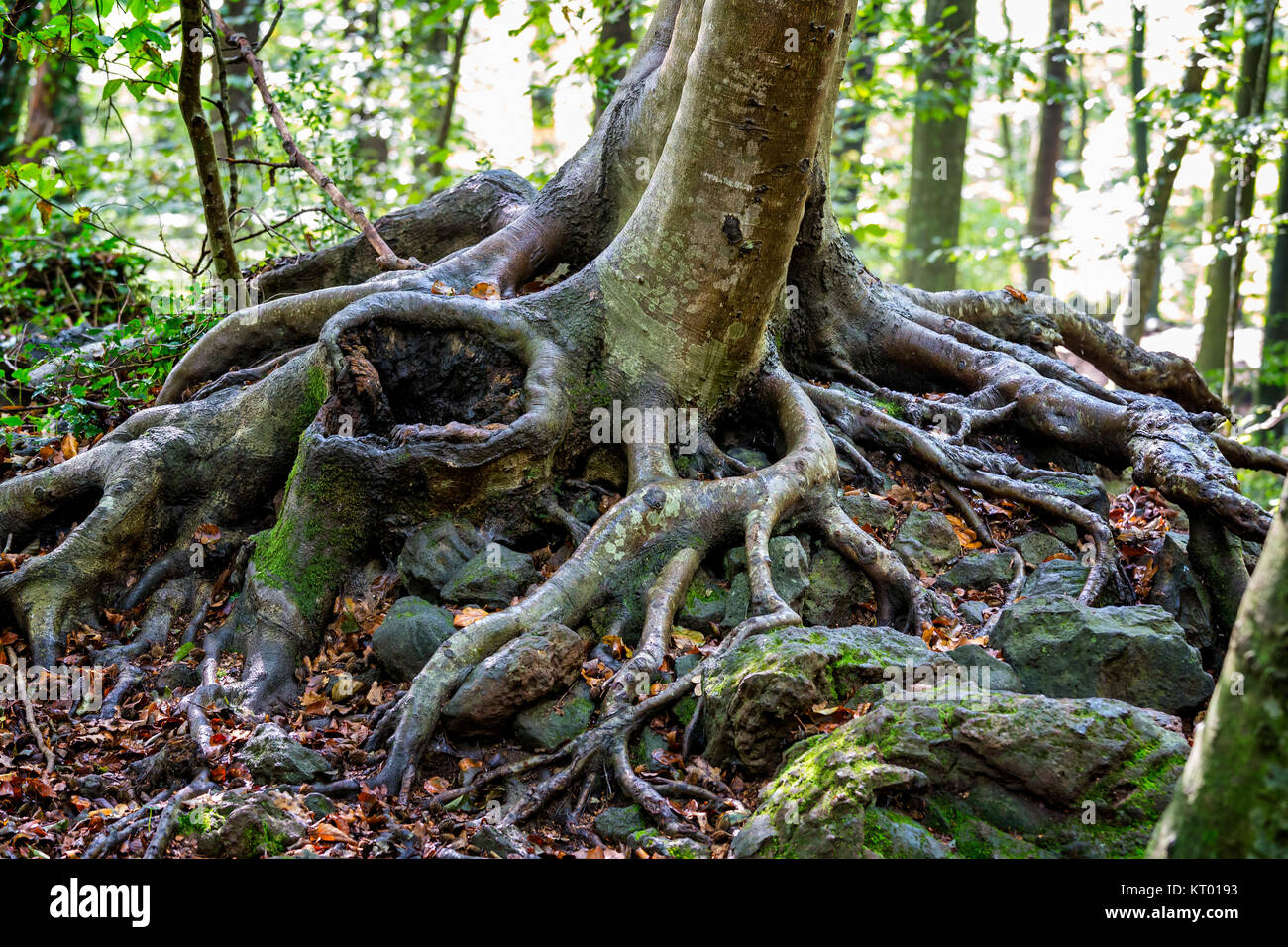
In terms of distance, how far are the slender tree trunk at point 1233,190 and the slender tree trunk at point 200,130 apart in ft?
34.5

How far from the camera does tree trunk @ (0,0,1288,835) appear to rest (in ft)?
16.0

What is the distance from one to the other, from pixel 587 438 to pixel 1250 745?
4.13 metres

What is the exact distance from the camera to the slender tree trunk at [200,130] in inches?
256

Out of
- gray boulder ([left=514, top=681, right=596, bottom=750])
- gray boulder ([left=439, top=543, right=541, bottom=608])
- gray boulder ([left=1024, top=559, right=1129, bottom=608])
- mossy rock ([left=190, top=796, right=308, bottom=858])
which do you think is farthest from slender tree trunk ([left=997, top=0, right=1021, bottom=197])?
mossy rock ([left=190, top=796, right=308, bottom=858])

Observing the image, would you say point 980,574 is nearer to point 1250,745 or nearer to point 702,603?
point 702,603

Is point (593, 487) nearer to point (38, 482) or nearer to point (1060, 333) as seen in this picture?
point (38, 482)

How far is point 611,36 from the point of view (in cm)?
1401

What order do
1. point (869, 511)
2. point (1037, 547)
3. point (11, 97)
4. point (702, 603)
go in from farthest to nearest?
point (11, 97)
point (869, 511)
point (1037, 547)
point (702, 603)

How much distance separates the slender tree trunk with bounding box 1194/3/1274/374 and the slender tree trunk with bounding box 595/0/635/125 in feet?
23.2

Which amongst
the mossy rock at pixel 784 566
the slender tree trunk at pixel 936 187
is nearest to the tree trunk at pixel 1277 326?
the slender tree trunk at pixel 936 187

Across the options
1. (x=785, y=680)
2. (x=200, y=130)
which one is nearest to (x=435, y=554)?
(x=785, y=680)

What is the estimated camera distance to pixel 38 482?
5672mm

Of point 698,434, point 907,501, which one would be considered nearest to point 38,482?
point 698,434

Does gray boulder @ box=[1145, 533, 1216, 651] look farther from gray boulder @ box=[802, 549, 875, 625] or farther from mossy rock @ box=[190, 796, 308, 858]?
mossy rock @ box=[190, 796, 308, 858]
